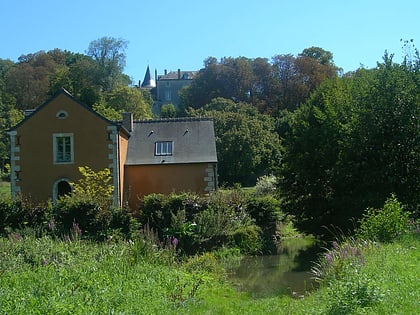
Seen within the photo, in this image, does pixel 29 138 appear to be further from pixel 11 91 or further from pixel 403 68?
pixel 11 91

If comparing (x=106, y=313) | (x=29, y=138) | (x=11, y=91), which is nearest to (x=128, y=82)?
(x=11, y=91)

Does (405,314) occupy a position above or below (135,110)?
below

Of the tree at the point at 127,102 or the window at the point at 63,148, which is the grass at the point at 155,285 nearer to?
the window at the point at 63,148

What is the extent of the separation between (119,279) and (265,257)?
30.7 ft

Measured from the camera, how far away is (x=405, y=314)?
654 centimetres

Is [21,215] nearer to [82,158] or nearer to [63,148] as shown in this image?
[82,158]

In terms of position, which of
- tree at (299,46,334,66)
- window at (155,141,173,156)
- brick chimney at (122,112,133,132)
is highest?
tree at (299,46,334,66)

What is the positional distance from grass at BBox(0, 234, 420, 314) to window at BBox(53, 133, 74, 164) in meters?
15.3

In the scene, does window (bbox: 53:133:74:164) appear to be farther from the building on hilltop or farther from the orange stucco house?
the building on hilltop

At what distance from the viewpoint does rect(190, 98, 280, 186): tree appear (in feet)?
156

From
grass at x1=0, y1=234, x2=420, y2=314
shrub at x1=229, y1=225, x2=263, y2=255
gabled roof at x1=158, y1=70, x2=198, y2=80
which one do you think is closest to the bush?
shrub at x1=229, y1=225, x2=263, y2=255

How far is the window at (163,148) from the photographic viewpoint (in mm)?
29373

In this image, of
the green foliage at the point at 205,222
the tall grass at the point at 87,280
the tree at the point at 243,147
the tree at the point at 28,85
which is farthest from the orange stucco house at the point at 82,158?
the tree at the point at 28,85

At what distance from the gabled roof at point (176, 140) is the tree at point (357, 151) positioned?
8007 millimetres
